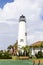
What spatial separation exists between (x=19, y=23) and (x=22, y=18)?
1.98m


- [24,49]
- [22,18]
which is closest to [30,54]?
[24,49]

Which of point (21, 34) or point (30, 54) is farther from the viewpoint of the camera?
point (21, 34)

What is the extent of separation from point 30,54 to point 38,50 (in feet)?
13.8

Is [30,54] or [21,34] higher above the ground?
[21,34]

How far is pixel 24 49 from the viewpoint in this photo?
3260 inches

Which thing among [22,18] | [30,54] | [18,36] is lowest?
[30,54]

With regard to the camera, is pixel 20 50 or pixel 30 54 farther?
pixel 20 50

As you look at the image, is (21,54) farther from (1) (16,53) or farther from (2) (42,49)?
(2) (42,49)

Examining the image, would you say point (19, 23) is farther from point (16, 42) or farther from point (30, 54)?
point (30, 54)

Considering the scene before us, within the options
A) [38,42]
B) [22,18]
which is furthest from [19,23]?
[38,42]

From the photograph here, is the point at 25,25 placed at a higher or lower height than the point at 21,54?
higher

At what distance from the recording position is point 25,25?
288 feet

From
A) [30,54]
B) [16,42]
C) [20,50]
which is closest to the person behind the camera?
[30,54]

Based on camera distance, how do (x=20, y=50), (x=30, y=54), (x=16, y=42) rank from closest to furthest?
(x=30, y=54), (x=20, y=50), (x=16, y=42)
